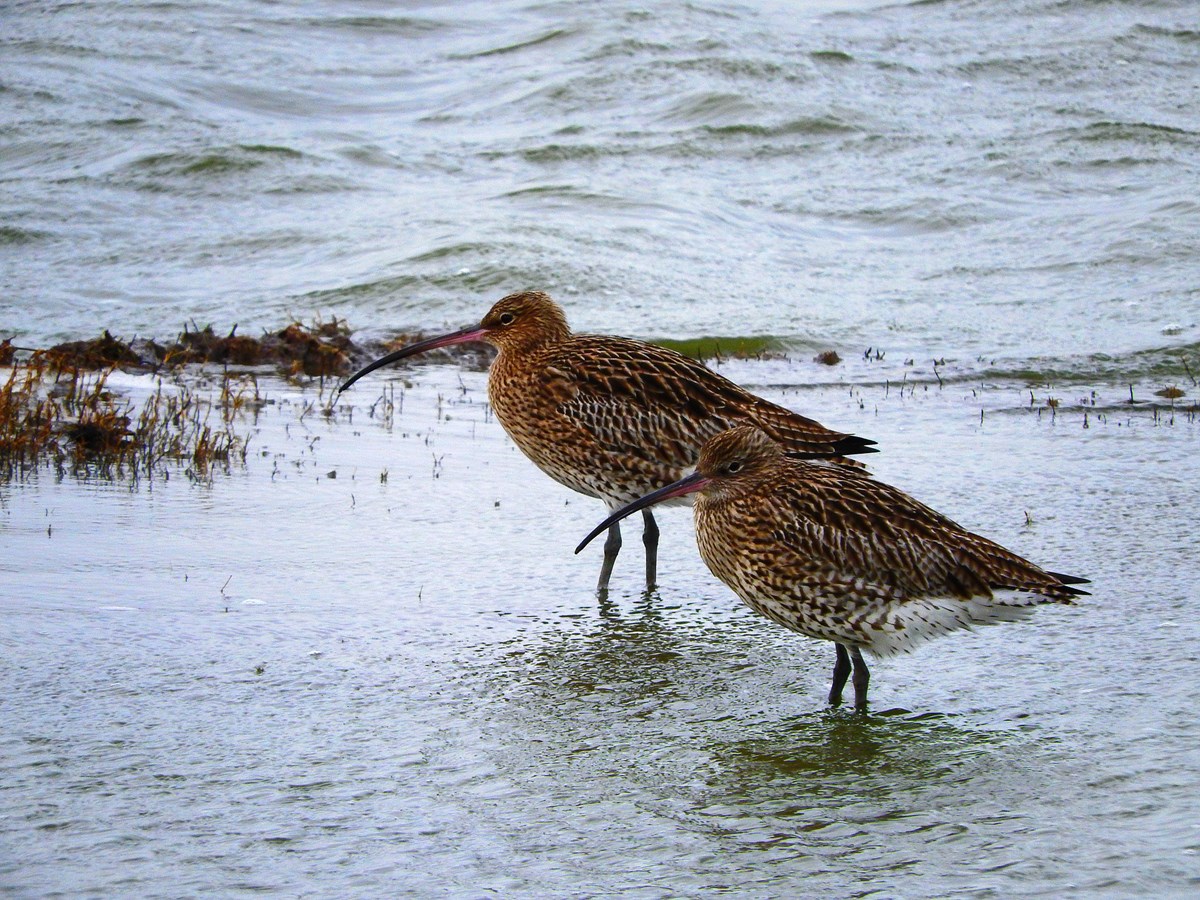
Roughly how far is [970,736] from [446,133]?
16.4 metres

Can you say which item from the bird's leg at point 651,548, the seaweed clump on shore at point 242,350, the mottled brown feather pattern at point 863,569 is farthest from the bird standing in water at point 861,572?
the seaweed clump on shore at point 242,350

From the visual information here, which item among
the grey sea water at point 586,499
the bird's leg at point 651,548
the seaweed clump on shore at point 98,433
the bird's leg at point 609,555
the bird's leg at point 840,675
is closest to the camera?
the grey sea water at point 586,499

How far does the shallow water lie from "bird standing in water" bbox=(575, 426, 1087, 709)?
29cm

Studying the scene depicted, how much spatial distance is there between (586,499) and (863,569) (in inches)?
132

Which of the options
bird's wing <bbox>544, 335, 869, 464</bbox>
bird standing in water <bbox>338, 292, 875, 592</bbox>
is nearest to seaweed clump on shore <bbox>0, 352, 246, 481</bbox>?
bird standing in water <bbox>338, 292, 875, 592</bbox>

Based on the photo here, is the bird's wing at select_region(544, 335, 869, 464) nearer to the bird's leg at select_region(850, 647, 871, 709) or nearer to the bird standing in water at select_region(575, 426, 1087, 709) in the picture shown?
the bird standing in water at select_region(575, 426, 1087, 709)

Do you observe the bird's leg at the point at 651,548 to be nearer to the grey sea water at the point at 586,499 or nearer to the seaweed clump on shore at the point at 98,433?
the grey sea water at the point at 586,499

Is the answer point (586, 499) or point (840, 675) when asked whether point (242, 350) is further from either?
point (840, 675)

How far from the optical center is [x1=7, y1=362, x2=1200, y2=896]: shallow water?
427 cm

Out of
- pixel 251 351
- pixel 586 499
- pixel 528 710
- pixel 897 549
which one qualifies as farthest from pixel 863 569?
pixel 251 351

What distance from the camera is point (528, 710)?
553 centimetres

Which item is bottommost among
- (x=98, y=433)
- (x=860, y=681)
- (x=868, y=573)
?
(x=860, y=681)

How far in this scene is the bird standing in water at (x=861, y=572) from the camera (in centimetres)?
550

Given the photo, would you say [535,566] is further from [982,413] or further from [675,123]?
[675,123]
